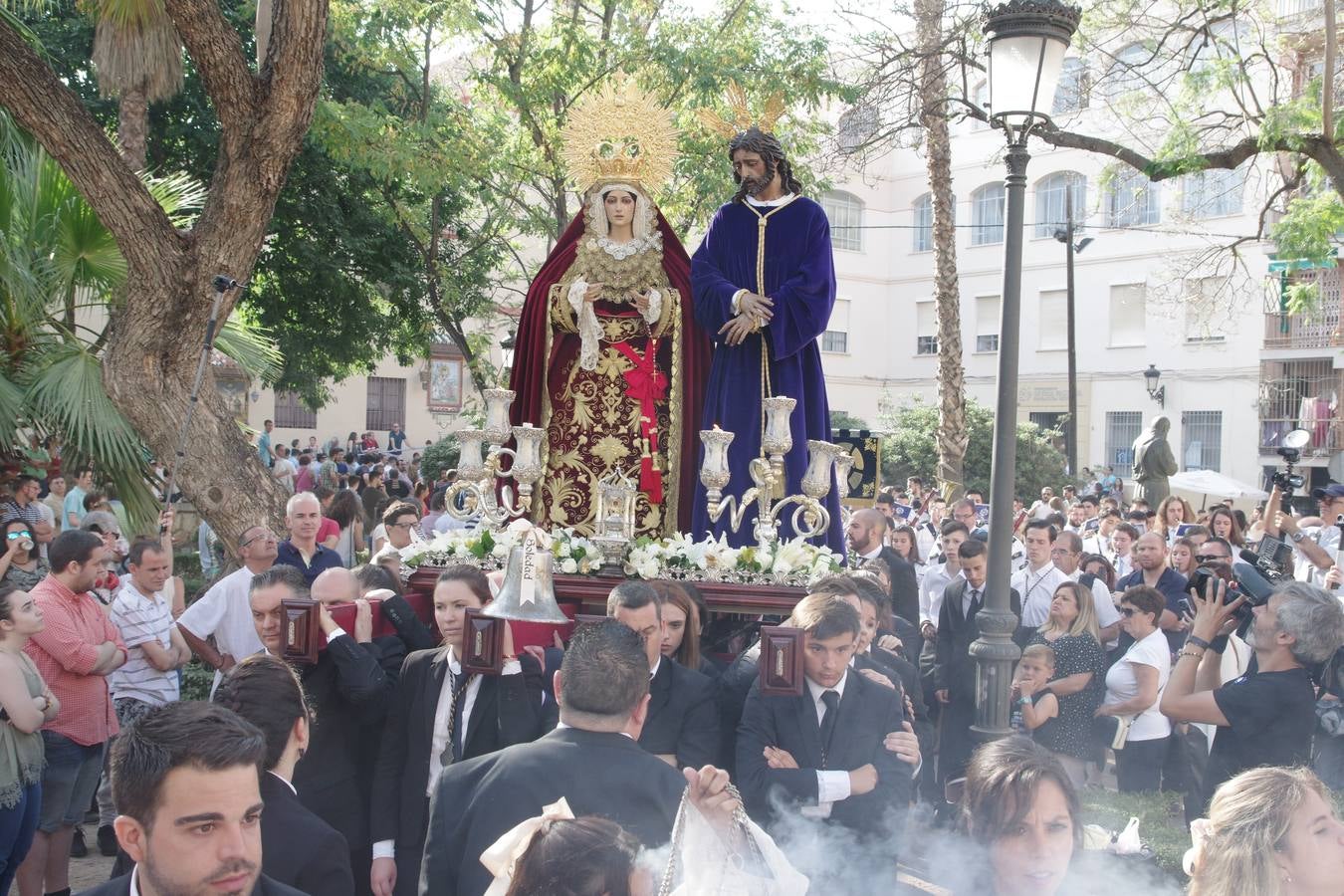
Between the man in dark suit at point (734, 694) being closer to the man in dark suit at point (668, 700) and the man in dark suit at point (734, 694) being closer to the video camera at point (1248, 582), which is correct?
the man in dark suit at point (668, 700)

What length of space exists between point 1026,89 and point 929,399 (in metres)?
28.7

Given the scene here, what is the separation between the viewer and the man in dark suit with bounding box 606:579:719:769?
4.18m

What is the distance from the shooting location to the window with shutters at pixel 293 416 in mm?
35188

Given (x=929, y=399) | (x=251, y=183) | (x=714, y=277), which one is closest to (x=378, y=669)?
(x=714, y=277)

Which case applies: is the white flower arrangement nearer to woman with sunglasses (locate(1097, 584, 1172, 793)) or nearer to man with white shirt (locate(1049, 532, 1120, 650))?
woman with sunglasses (locate(1097, 584, 1172, 793))

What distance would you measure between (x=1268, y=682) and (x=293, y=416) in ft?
110

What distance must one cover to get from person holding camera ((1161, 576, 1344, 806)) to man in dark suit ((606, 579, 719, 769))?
5.62 ft

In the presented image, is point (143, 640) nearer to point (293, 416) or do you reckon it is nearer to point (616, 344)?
point (616, 344)

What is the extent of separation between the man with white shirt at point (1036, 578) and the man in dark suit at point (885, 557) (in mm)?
645

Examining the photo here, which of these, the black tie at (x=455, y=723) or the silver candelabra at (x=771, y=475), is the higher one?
the silver candelabra at (x=771, y=475)

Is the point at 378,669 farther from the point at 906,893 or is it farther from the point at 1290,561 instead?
the point at 1290,561

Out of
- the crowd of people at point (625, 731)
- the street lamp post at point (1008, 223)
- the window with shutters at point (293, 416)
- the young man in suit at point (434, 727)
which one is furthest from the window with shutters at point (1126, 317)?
the young man in suit at point (434, 727)

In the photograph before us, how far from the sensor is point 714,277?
6.49m

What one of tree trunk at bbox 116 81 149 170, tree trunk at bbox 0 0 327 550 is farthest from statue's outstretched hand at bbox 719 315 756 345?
tree trunk at bbox 116 81 149 170
